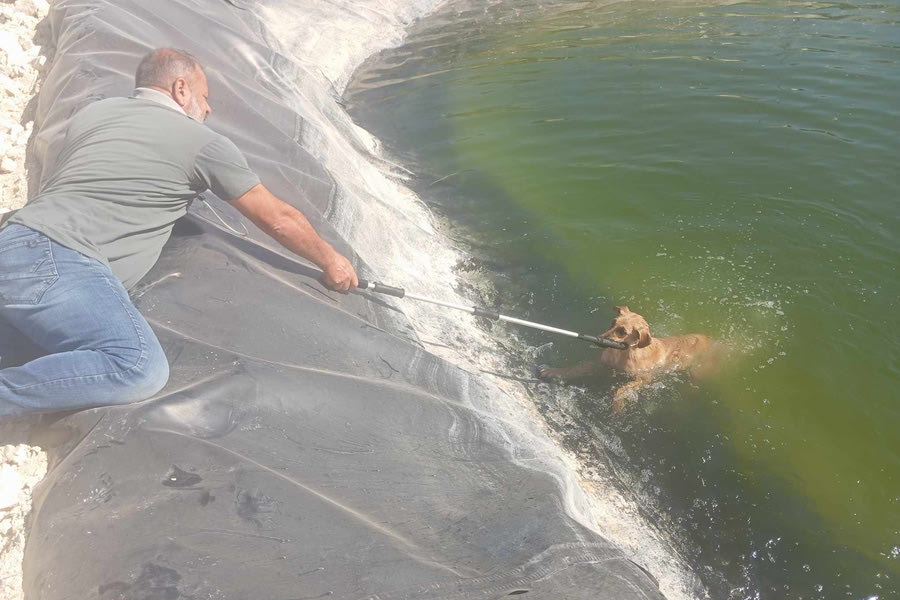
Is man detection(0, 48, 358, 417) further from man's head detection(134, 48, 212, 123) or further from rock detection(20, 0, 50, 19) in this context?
rock detection(20, 0, 50, 19)

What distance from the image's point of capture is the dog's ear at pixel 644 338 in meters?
5.93

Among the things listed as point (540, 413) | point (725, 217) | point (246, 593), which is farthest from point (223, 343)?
point (725, 217)

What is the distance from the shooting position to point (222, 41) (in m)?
8.66

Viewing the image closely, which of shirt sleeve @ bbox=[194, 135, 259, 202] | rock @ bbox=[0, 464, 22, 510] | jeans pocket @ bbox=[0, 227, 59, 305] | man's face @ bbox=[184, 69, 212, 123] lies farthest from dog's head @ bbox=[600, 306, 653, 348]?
rock @ bbox=[0, 464, 22, 510]

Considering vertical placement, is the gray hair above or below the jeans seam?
above

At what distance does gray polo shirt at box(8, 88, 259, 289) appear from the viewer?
388 cm

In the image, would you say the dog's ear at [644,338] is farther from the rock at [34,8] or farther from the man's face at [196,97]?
the rock at [34,8]

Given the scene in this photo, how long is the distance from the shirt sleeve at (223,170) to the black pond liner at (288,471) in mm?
551

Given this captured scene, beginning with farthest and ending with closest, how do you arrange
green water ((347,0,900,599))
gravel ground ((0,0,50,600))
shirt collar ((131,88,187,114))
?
green water ((347,0,900,599)) → shirt collar ((131,88,187,114)) → gravel ground ((0,0,50,600))

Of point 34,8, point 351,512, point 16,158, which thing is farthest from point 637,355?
point 34,8

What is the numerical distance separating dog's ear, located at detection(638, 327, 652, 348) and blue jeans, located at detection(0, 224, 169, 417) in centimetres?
397

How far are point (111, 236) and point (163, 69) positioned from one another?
1.23 m

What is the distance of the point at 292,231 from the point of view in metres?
4.41

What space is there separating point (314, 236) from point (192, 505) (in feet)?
6.69
